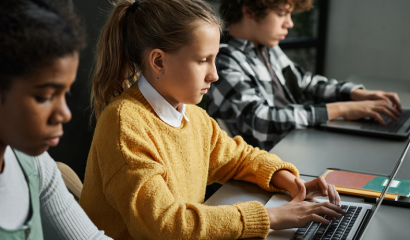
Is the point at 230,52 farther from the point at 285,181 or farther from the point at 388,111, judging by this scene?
the point at 285,181

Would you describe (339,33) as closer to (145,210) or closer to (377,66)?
(377,66)

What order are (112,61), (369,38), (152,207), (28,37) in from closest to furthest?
1. (28,37)
2. (152,207)
3. (112,61)
4. (369,38)

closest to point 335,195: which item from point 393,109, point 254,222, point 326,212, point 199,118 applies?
point 326,212

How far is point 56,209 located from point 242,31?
1.38 meters

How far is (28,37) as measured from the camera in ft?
1.65

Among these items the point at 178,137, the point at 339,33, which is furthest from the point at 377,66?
the point at 178,137

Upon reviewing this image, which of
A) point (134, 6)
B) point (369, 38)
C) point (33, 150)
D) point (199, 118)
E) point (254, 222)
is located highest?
point (134, 6)

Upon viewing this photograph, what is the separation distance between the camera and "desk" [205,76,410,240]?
1019 mm

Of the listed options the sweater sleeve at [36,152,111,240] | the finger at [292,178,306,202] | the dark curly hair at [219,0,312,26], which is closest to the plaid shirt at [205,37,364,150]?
the dark curly hair at [219,0,312,26]

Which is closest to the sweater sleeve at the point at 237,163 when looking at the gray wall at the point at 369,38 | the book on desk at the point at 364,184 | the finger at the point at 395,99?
the book on desk at the point at 364,184

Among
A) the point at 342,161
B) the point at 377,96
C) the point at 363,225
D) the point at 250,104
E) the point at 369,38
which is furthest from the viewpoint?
the point at 369,38

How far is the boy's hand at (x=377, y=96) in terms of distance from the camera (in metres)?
1.87

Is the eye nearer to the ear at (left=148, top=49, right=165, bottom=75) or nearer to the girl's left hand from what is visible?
the ear at (left=148, top=49, right=165, bottom=75)

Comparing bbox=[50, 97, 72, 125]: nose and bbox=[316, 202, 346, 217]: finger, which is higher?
bbox=[50, 97, 72, 125]: nose
